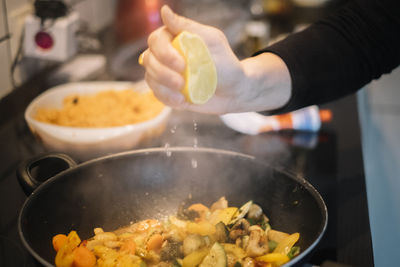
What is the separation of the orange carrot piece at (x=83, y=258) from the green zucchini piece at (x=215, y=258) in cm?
20

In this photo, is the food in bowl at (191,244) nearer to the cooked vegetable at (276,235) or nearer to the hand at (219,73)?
the cooked vegetable at (276,235)

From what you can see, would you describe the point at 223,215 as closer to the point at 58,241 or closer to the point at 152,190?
the point at 152,190

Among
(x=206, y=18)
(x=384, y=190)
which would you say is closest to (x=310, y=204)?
(x=384, y=190)

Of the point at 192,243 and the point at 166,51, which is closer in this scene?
the point at 166,51

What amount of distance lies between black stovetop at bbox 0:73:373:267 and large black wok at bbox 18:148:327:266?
81 millimetres

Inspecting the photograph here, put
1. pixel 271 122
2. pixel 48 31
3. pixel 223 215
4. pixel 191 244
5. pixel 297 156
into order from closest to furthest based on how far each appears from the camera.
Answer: pixel 191 244, pixel 223 215, pixel 297 156, pixel 271 122, pixel 48 31

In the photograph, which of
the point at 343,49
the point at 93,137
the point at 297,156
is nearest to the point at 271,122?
the point at 297,156

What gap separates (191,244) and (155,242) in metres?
0.08

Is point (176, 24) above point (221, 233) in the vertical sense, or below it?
above

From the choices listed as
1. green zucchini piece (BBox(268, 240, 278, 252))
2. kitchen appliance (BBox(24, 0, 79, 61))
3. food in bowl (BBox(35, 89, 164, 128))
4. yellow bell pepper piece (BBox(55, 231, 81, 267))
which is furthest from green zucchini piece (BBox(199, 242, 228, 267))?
kitchen appliance (BBox(24, 0, 79, 61))

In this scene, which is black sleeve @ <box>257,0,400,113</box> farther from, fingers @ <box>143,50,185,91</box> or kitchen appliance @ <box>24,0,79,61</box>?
kitchen appliance @ <box>24,0,79,61</box>

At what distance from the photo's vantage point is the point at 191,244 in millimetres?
750

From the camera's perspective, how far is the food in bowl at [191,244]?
0.73 m

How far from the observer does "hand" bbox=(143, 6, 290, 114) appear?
25.7 inches
